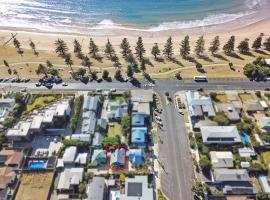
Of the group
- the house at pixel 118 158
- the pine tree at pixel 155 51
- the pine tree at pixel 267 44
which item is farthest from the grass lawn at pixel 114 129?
the pine tree at pixel 267 44

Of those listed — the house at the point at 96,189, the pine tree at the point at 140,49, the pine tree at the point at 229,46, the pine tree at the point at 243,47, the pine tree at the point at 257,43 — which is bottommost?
the house at the point at 96,189

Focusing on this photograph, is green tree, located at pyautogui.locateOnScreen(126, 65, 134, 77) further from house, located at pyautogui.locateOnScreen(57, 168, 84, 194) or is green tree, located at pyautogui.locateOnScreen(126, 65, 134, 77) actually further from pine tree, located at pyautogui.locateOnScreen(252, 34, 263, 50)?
pine tree, located at pyautogui.locateOnScreen(252, 34, 263, 50)

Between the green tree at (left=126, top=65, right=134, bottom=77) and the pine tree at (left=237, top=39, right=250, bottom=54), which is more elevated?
the pine tree at (left=237, top=39, right=250, bottom=54)

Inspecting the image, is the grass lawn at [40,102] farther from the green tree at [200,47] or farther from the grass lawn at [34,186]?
the green tree at [200,47]

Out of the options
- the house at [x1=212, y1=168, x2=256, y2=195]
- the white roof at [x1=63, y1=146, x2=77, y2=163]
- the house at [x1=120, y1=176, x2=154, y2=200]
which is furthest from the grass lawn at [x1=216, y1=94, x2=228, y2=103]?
the white roof at [x1=63, y1=146, x2=77, y2=163]

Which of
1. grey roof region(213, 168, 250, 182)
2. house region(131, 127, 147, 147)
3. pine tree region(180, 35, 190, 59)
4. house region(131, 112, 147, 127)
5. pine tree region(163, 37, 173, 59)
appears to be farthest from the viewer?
pine tree region(163, 37, 173, 59)

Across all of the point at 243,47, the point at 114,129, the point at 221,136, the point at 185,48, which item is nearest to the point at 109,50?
the point at 185,48

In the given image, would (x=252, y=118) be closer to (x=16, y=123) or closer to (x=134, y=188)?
(x=134, y=188)
